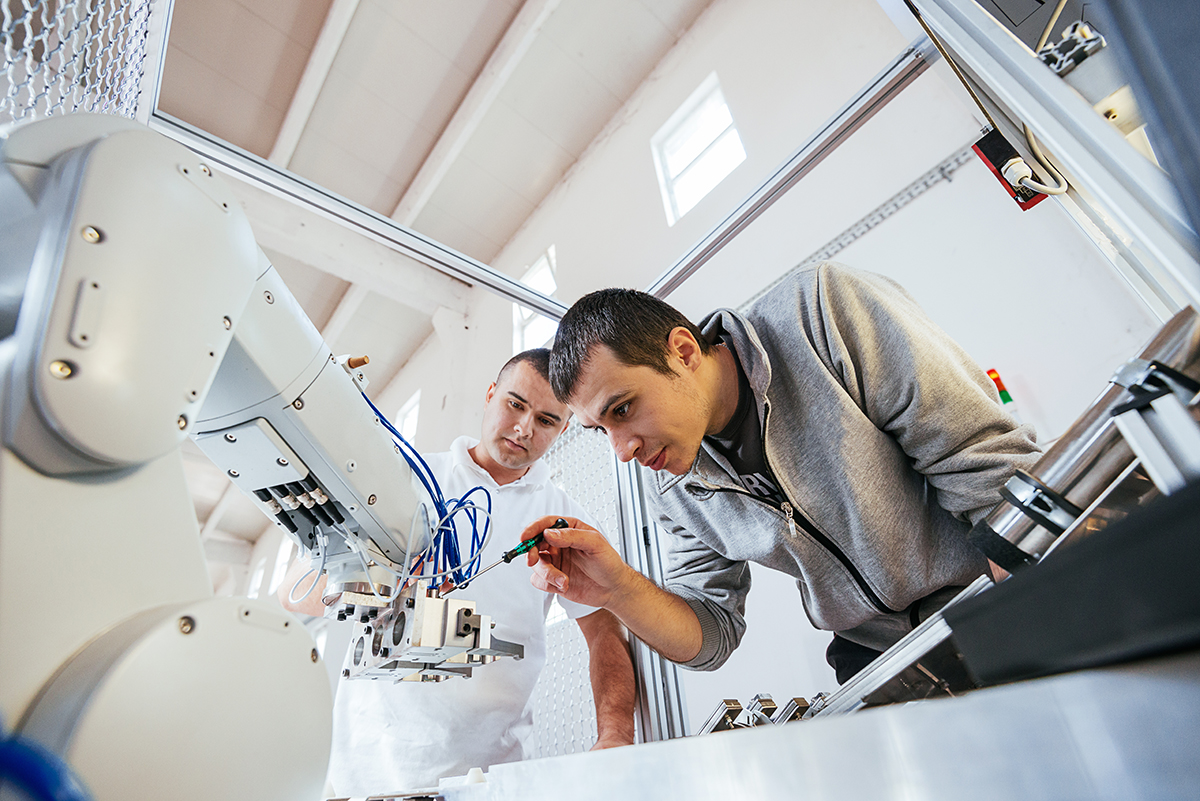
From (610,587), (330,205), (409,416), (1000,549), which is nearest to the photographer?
(1000,549)

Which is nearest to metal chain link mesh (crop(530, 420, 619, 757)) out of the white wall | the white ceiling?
the white wall

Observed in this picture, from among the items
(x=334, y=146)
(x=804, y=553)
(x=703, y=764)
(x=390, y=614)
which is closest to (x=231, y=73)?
(x=334, y=146)

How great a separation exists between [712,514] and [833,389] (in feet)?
1.27

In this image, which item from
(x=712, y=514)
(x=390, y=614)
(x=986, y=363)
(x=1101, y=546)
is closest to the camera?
(x=1101, y=546)

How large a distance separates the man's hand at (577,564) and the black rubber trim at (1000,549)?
70 centimetres

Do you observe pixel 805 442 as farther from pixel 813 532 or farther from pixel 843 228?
pixel 843 228

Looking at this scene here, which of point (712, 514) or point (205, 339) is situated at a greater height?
point (712, 514)

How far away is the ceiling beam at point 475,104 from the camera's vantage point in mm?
3391

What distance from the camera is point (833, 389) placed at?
99 cm

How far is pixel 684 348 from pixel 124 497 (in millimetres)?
888

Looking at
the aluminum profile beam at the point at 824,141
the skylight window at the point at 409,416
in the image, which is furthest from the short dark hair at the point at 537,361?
the skylight window at the point at 409,416

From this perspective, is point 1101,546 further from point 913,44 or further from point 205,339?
point 913,44

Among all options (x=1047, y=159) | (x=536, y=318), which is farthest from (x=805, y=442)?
(x=536, y=318)

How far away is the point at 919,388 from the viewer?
0.92 m
